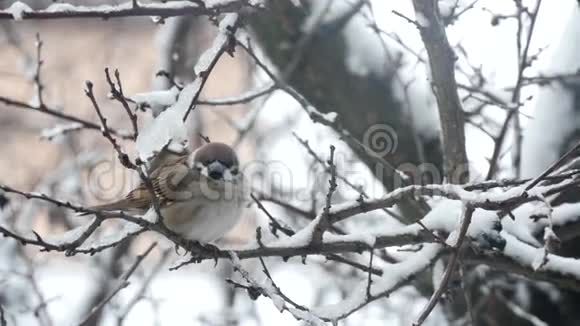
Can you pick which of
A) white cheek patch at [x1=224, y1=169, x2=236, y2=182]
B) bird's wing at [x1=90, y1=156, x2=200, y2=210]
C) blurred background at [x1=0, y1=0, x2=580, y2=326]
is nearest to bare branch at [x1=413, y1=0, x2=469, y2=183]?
blurred background at [x1=0, y1=0, x2=580, y2=326]

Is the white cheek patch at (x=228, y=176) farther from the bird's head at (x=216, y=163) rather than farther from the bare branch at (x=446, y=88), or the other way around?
the bare branch at (x=446, y=88)

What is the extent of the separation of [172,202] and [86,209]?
1.27m

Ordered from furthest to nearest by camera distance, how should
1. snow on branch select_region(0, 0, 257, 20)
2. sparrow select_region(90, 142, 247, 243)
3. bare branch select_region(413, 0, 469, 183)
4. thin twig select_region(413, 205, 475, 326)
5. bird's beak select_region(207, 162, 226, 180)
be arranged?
1. bird's beak select_region(207, 162, 226, 180)
2. sparrow select_region(90, 142, 247, 243)
3. bare branch select_region(413, 0, 469, 183)
4. snow on branch select_region(0, 0, 257, 20)
5. thin twig select_region(413, 205, 475, 326)

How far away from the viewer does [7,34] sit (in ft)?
17.7

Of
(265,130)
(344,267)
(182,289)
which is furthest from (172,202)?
(182,289)

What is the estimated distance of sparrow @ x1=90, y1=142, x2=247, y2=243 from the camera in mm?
3262

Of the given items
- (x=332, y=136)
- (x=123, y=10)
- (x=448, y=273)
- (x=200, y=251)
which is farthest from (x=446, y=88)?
(x=332, y=136)

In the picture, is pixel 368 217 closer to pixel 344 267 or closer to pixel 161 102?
pixel 344 267

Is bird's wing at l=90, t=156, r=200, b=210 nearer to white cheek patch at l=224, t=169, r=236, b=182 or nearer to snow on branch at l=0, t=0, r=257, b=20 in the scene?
white cheek patch at l=224, t=169, r=236, b=182

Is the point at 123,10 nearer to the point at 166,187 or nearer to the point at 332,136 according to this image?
the point at 166,187

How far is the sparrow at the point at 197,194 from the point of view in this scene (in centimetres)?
326

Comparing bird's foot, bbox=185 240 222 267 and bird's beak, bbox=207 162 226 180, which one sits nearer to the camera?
bird's foot, bbox=185 240 222 267

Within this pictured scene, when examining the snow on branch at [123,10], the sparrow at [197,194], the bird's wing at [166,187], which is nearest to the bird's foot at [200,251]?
the sparrow at [197,194]

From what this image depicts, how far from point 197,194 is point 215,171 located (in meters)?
0.18
